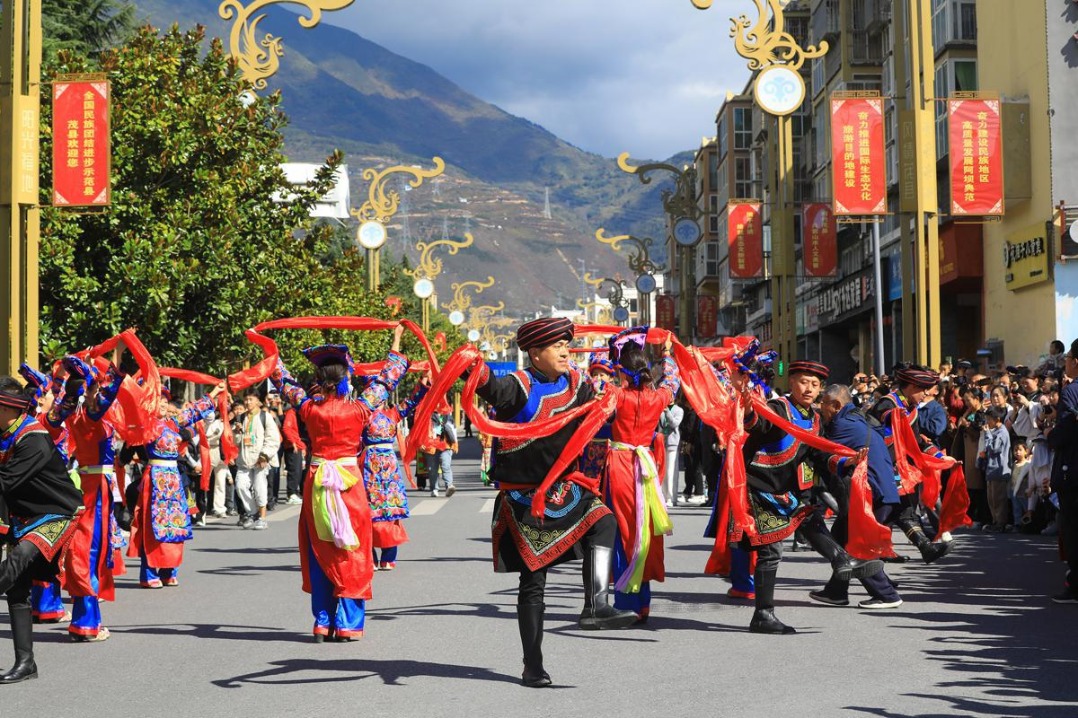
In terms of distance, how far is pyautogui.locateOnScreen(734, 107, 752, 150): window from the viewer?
89312 mm

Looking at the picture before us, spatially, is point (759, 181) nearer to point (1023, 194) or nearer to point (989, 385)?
point (1023, 194)

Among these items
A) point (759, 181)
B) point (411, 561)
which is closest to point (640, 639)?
point (411, 561)

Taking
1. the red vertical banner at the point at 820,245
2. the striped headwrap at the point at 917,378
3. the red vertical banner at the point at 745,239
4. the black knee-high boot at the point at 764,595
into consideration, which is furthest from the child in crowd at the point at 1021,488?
the red vertical banner at the point at 820,245

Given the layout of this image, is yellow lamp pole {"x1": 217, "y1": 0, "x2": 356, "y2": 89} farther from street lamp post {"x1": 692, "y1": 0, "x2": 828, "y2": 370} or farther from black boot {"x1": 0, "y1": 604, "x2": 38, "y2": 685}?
black boot {"x1": 0, "y1": 604, "x2": 38, "y2": 685}

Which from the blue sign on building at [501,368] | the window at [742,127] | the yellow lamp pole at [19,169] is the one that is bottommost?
the blue sign on building at [501,368]

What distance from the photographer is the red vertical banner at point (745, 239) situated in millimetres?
34562

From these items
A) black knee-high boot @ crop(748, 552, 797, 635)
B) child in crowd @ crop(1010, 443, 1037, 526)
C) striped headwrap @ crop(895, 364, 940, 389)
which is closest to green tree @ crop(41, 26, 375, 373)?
striped headwrap @ crop(895, 364, 940, 389)

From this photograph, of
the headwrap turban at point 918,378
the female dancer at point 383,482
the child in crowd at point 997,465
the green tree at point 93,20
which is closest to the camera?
the headwrap turban at point 918,378

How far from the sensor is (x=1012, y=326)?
32.0 meters

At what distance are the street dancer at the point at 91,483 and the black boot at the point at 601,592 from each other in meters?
3.50

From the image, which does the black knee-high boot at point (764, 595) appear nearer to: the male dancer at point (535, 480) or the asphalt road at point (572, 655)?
the asphalt road at point (572, 655)

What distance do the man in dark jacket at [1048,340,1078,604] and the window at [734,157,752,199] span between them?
258ft

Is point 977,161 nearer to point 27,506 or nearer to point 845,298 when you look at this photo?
point 27,506

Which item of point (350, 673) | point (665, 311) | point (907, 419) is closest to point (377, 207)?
point (907, 419)
